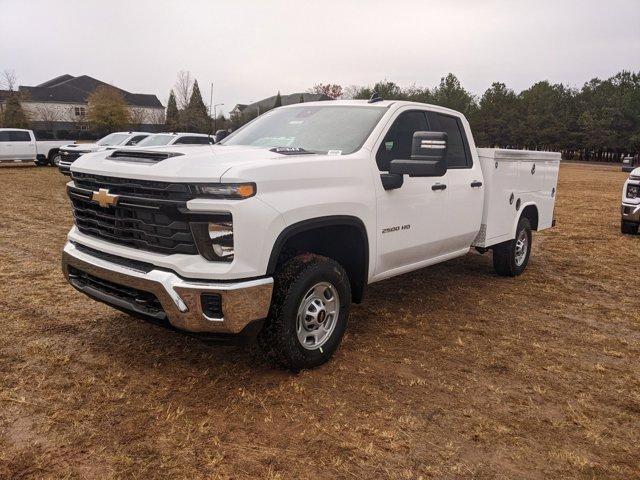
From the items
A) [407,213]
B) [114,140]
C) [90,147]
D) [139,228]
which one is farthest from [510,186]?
[114,140]

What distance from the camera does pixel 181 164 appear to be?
315 cm

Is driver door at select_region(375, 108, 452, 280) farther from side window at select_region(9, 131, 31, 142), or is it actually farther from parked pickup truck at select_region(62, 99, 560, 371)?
side window at select_region(9, 131, 31, 142)

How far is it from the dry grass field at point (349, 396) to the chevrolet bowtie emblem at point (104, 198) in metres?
1.18

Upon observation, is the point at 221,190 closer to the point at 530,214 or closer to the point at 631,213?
the point at 530,214

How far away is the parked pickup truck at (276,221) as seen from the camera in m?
3.03

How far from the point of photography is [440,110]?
514 cm

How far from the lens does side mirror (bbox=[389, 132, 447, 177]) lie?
150 inches

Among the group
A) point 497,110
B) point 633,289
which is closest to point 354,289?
point 633,289

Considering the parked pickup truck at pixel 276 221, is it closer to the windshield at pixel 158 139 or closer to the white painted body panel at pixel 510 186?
the white painted body panel at pixel 510 186

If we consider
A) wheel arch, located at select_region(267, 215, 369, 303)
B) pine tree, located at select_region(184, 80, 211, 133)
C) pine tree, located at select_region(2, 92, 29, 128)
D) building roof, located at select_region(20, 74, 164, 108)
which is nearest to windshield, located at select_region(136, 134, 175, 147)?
wheel arch, located at select_region(267, 215, 369, 303)

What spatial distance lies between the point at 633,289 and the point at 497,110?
7306cm

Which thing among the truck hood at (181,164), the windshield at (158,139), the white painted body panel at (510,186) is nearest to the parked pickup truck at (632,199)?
the white painted body panel at (510,186)

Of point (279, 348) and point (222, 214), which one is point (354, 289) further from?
point (222, 214)

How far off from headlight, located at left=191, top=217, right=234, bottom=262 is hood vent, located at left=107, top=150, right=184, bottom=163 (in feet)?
2.07
